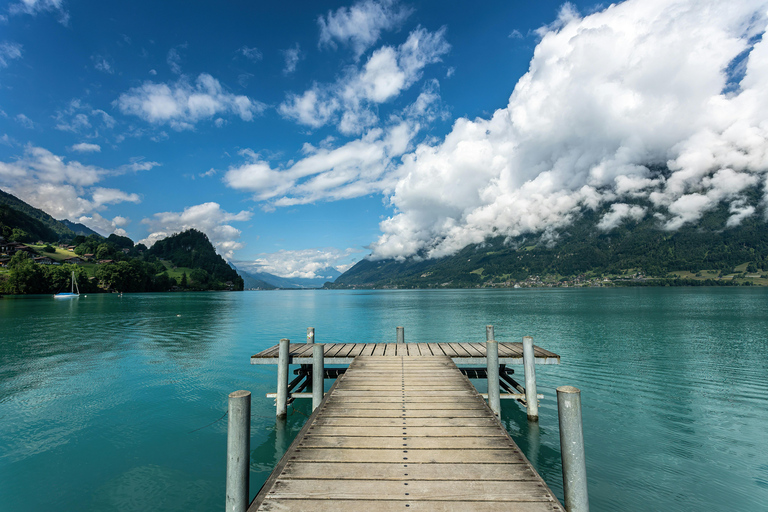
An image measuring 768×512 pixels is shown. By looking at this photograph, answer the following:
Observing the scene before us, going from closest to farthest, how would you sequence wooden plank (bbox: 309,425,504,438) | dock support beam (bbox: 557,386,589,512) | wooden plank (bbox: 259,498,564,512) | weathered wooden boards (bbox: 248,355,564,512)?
wooden plank (bbox: 259,498,564,512)
weathered wooden boards (bbox: 248,355,564,512)
dock support beam (bbox: 557,386,589,512)
wooden plank (bbox: 309,425,504,438)

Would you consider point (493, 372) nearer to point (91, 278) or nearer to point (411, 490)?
point (411, 490)

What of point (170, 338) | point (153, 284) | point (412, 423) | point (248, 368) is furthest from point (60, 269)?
point (412, 423)

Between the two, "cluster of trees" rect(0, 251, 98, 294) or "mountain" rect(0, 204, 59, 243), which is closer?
"cluster of trees" rect(0, 251, 98, 294)

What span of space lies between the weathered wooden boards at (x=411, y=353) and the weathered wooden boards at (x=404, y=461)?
4.33 metres

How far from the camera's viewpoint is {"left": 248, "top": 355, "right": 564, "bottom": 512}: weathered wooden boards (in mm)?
4207

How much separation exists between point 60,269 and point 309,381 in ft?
533

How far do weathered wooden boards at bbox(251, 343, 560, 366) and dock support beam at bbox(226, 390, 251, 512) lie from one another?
813 cm

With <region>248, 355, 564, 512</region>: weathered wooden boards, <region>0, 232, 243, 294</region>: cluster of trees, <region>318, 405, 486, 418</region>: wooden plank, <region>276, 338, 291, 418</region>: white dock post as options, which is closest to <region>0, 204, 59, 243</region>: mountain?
<region>0, 232, 243, 294</region>: cluster of trees

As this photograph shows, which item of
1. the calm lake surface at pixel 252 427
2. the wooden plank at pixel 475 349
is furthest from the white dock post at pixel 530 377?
the wooden plank at pixel 475 349

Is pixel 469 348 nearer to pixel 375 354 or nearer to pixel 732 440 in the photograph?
pixel 375 354

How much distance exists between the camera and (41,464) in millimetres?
10086

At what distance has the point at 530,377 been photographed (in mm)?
12133

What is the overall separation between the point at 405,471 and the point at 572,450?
2593mm

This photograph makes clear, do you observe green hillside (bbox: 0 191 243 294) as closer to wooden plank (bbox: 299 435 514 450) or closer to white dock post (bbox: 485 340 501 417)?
wooden plank (bbox: 299 435 514 450)
